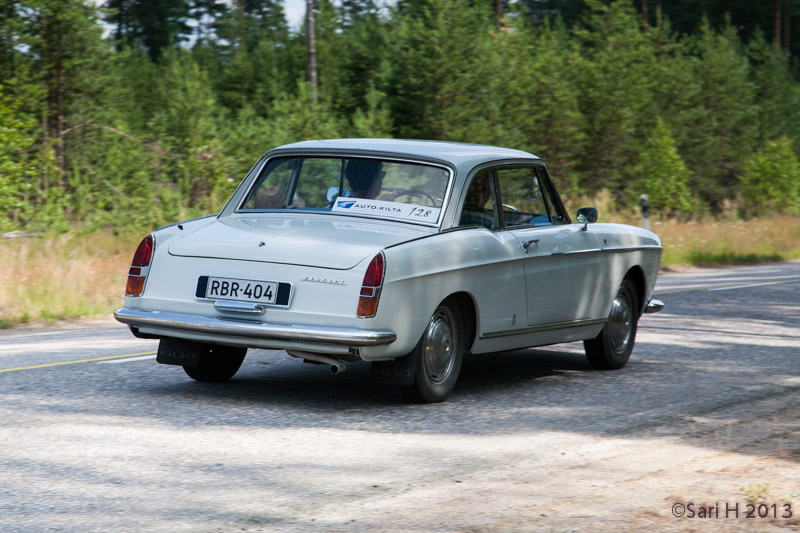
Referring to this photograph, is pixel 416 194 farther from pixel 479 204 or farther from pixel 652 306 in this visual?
pixel 652 306

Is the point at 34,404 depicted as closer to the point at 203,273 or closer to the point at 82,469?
the point at 203,273

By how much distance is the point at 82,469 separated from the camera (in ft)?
16.3

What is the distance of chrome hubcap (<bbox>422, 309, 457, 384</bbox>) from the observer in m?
6.65

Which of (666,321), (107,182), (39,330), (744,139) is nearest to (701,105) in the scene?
(744,139)

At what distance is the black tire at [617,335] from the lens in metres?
8.66

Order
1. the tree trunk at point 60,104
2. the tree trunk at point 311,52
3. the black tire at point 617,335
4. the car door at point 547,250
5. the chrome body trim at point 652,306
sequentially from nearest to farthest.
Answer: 1. the car door at point 547,250
2. the black tire at point 617,335
3. the chrome body trim at point 652,306
4. the tree trunk at point 60,104
5. the tree trunk at point 311,52

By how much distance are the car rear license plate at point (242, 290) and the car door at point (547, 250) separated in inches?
78.4

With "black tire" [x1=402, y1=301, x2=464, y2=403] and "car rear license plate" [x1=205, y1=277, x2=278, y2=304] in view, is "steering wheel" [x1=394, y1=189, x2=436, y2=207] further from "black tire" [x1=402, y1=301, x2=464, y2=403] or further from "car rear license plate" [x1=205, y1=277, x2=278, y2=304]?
"car rear license plate" [x1=205, y1=277, x2=278, y2=304]

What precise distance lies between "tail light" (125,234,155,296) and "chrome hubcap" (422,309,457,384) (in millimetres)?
1861

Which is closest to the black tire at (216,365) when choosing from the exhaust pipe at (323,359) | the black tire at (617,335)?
the exhaust pipe at (323,359)

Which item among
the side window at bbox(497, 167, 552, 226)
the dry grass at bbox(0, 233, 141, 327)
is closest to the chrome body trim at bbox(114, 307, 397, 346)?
the side window at bbox(497, 167, 552, 226)

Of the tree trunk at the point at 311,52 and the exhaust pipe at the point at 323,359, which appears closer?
the exhaust pipe at the point at 323,359

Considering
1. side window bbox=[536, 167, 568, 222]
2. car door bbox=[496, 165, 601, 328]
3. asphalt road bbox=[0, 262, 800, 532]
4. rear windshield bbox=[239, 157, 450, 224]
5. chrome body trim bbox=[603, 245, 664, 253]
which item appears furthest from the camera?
chrome body trim bbox=[603, 245, 664, 253]

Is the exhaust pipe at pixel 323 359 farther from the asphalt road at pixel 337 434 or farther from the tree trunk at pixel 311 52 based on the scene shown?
the tree trunk at pixel 311 52
